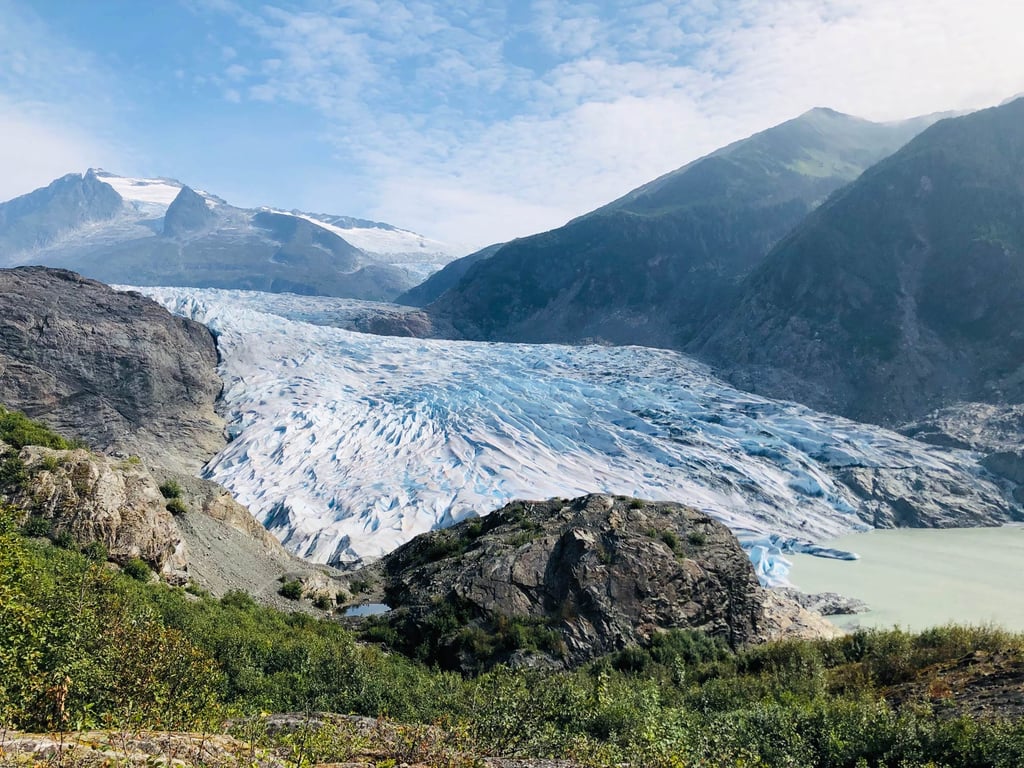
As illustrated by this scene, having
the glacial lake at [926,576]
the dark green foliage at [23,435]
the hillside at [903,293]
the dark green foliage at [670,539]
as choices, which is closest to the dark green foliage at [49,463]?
the dark green foliage at [23,435]

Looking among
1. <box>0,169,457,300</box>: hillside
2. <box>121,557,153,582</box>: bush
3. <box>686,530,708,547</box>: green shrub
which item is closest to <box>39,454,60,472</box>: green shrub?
<box>121,557,153,582</box>: bush

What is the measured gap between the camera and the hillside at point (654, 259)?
8950 cm

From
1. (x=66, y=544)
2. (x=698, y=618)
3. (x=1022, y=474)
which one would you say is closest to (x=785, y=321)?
(x=1022, y=474)

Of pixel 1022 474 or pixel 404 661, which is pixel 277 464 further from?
pixel 1022 474

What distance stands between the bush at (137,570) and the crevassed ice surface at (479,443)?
15.5 m

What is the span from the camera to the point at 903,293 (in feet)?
215

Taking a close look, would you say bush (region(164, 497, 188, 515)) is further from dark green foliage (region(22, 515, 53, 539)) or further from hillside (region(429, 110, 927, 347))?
hillside (region(429, 110, 927, 347))

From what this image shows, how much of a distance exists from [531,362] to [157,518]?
43.5 metres

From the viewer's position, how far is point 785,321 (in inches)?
2662

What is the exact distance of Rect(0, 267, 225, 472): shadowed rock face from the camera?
38219 mm

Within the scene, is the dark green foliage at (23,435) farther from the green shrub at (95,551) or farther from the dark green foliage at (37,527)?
the green shrub at (95,551)

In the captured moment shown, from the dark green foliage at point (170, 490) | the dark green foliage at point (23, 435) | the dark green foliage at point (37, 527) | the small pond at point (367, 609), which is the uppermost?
the dark green foliage at point (23, 435)

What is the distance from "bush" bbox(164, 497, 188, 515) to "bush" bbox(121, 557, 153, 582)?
4.51 metres

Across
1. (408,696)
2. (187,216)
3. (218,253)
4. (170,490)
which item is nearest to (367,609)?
(170,490)
